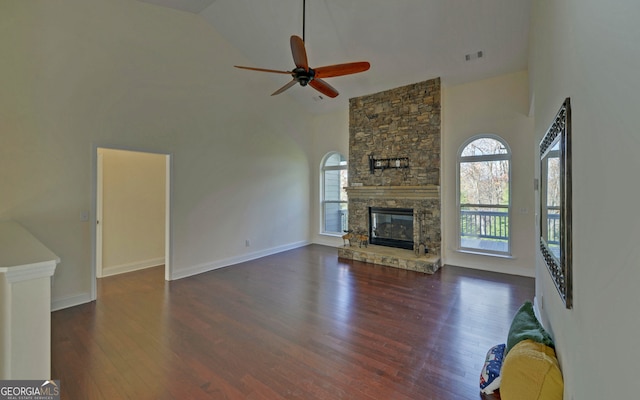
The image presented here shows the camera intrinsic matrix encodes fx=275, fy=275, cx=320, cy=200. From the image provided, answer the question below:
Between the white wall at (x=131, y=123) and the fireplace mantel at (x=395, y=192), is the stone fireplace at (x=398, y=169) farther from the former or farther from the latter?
the white wall at (x=131, y=123)

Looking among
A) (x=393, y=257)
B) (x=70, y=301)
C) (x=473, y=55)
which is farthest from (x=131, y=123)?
(x=473, y=55)

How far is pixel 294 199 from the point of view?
7328mm

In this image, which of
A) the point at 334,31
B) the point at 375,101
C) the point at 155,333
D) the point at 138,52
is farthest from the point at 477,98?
the point at 155,333

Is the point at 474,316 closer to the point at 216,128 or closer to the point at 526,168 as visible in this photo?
the point at 526,168

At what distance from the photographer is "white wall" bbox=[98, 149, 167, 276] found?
505 cm

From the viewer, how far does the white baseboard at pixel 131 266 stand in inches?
198

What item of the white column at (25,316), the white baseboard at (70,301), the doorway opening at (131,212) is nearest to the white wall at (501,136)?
the doorway opening at (131,212)

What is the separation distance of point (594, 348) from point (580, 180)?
758mm

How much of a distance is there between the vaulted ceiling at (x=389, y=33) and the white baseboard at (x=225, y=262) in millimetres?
3915

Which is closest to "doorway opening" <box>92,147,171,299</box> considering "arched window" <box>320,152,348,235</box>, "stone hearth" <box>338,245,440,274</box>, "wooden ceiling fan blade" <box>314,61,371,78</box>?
"wooden ceiling fan blade" <box>314,61,371,78</box>

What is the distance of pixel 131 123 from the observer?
429 centimetres

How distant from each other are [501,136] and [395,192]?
219 centimetres

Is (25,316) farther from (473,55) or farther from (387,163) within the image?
(473,55)

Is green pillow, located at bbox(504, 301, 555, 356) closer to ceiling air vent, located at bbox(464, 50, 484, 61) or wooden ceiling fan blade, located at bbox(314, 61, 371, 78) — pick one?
wooden ceiling fan blade, located at bbox(314, 61, 371, 78)
